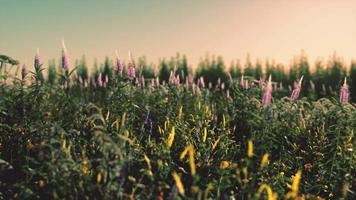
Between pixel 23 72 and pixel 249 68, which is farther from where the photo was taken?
pixel 249 68

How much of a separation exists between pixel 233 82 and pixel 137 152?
3709 mm

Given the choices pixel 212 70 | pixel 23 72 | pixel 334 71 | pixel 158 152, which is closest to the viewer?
pixel 158 152

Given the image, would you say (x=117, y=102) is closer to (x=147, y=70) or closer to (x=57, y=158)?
(x=57, y=158)

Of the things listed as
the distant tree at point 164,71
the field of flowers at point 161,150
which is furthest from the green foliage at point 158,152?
the distant tree at point 164,71

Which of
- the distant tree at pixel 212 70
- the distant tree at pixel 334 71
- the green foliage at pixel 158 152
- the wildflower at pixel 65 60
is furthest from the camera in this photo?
the distant tree at pixel 212 70

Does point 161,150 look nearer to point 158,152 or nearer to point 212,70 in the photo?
point 158,152

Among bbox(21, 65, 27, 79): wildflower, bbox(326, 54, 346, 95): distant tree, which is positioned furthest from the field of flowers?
bbox(326, 54, 346, 95): distant tree

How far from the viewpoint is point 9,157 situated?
5.23m

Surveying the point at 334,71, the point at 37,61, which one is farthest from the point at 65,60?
the point at 334,71

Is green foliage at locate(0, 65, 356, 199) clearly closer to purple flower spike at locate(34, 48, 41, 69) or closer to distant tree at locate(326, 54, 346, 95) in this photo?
purple flower spike at locate(34, 48, 41, 69)

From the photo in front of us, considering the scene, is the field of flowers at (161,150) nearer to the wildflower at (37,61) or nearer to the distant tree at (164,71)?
the wildflower at (37,61)

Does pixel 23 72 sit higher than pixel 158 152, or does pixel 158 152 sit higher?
pixel 23 72

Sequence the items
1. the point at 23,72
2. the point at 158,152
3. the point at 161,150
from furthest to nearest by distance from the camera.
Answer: the point at 23,72 → the point at 158,152 → the point at 161,150

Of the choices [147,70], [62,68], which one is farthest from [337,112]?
[147,70]
